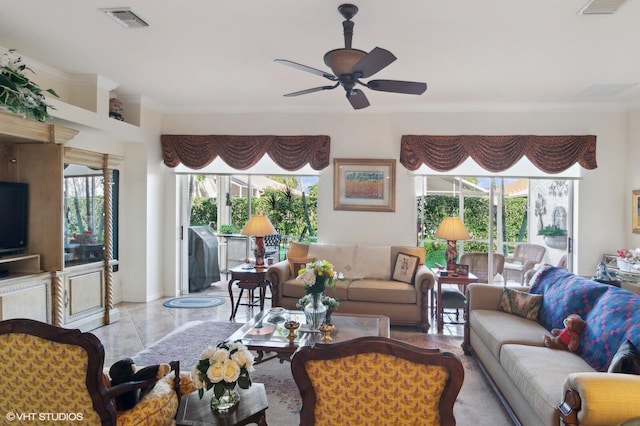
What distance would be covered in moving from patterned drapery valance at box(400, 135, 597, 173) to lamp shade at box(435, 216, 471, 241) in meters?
0.93

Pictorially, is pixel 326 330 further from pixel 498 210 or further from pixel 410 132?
pixel 498 210

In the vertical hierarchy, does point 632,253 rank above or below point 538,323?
above

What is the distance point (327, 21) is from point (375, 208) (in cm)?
306

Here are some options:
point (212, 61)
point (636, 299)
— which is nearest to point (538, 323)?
point (636, 299)

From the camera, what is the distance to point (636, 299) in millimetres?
2521

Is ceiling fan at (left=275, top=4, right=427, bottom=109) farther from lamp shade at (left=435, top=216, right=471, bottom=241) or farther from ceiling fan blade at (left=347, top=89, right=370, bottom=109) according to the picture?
lamp shade at (left=435, top=216, right=471, bottom=241)

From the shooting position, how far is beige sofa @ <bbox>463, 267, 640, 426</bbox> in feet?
5.46

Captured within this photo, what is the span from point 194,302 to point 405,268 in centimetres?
311

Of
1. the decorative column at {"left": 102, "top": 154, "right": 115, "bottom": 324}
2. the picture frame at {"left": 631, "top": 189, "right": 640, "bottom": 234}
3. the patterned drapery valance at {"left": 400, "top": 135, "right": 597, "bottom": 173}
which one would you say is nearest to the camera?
the decorative column at {"left": 102, "top": 154, "right": 115, "bottom": 324}

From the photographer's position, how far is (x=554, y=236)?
225 inches

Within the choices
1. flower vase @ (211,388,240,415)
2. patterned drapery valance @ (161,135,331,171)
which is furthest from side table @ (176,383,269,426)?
patterned drapery valance @ (161,135,331,171)

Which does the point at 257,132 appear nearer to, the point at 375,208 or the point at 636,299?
the point at 375,208

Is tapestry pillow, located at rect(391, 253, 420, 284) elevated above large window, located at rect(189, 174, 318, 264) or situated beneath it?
situated beneath

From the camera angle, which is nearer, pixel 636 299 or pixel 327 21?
pixel 636 299
